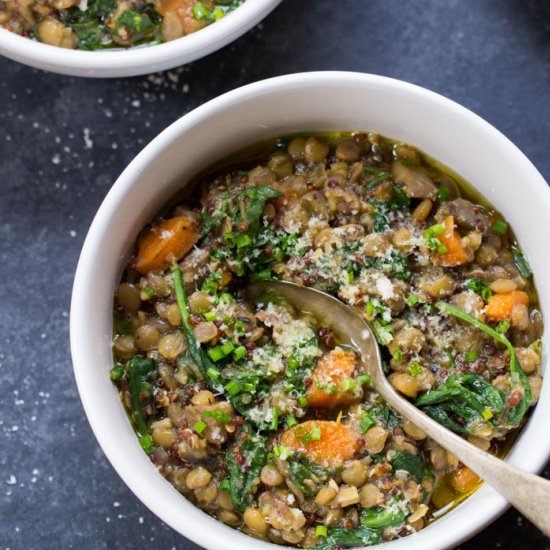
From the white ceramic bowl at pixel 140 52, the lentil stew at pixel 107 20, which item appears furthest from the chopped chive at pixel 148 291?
the lentil stew at pixel 107 20

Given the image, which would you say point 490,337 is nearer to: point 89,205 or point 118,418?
point 118,418

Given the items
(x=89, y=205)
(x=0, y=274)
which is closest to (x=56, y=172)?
Answer: (x=89, y=205)

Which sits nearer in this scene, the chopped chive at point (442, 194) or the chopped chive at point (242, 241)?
the chopped chive at point (242, 241)

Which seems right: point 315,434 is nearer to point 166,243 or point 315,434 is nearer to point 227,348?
point 227,348

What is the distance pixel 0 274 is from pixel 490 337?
1876 mm

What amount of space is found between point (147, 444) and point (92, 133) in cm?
129

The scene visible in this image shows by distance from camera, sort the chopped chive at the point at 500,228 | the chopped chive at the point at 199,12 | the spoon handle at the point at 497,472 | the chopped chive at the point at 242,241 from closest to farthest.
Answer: the spoon handle at the point at 497,472 < the chopped chive at the point at 242,241 < the chopped chive at the point at 500,228 < the chopped chive at the point at 199,12

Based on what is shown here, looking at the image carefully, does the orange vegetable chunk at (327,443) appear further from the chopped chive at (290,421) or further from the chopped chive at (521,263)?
the chopped chive at (521,263)

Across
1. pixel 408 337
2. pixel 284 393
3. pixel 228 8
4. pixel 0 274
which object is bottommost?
pixel 0 274

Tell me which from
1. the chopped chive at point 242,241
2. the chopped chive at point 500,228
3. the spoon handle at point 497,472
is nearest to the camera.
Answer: the spoon handle at point 497,472

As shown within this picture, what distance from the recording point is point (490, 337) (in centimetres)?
312

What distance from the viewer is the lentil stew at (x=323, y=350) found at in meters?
3.04

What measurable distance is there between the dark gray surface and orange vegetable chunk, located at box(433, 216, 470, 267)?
71 cm

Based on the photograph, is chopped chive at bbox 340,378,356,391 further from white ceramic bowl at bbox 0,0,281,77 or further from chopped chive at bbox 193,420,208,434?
white ceramic bowl at bbox 0,0,281,77
